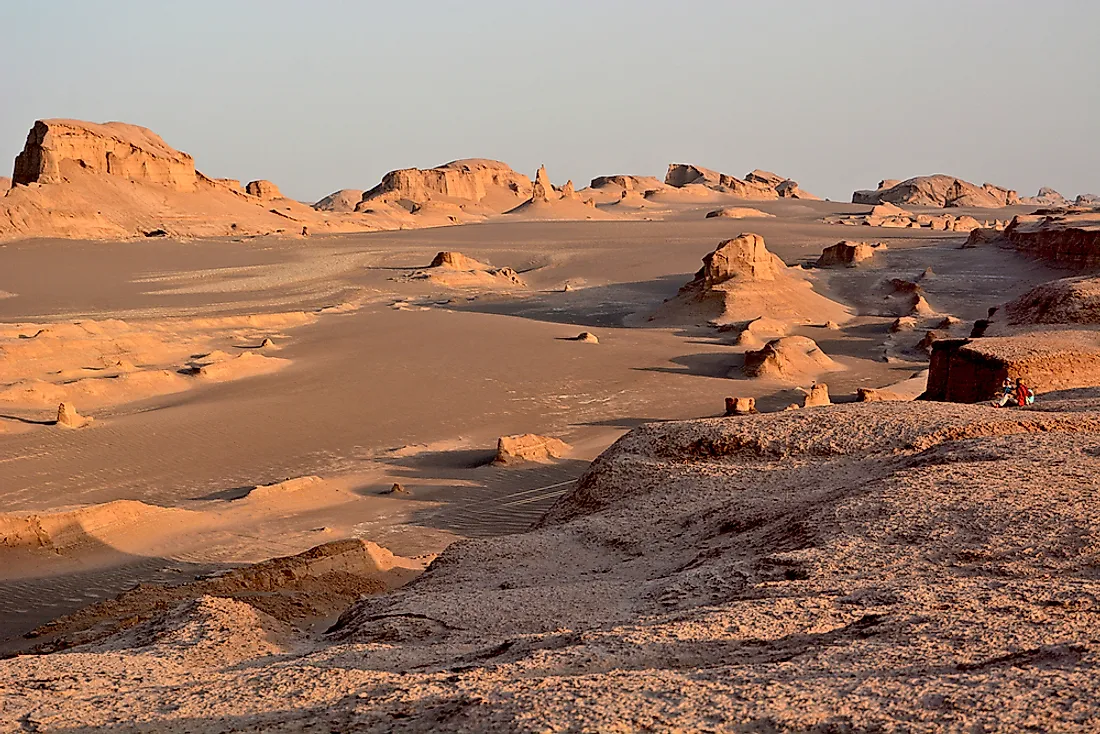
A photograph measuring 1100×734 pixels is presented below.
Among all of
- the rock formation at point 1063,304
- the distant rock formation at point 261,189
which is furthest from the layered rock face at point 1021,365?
the distant rock formation at point 261,189

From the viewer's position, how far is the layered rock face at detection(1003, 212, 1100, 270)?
26.4 meters

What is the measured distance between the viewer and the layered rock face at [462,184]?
2995 inches

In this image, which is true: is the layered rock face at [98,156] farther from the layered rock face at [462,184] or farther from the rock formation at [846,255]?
the rock formation at [846,255]

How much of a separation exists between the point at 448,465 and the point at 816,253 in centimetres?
2960

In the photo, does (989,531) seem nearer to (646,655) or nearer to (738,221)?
(646,655)

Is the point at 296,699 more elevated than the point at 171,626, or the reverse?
the point at 296,699

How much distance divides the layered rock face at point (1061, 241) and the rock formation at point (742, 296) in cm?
597

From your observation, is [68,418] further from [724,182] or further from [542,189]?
[724,182]

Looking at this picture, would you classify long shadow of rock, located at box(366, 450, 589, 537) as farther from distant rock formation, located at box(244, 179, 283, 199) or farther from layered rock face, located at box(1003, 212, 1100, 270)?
distant rock formation, located at box(244, 179, 283, 199)

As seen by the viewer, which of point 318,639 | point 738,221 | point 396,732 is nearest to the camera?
point 396,732

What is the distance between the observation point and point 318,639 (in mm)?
5074

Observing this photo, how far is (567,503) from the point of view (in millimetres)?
7723

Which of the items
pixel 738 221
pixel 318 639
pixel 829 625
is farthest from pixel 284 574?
pixel 738 221

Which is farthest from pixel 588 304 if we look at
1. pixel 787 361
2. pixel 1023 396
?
pixel 1023 396
